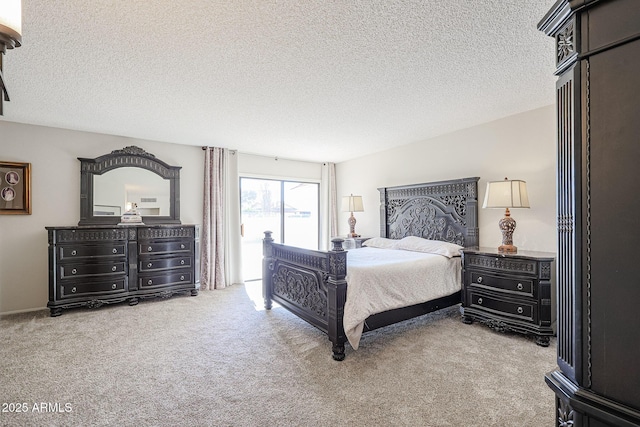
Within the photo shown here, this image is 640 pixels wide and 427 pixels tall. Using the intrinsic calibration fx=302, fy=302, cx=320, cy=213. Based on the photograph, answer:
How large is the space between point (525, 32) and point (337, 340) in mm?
2598

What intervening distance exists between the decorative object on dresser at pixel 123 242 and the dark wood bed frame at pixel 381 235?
1.45 metres

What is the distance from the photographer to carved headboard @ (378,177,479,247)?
3910 millimetres

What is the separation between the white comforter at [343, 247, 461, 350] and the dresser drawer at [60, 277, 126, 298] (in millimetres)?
3107

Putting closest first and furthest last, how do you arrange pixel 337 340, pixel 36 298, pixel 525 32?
pixel 525 32
pixel 337 340
pixel 36 298

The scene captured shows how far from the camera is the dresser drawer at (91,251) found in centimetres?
366

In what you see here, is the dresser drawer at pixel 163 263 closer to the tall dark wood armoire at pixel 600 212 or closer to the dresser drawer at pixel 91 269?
the dresser drawer at pixel 91 269

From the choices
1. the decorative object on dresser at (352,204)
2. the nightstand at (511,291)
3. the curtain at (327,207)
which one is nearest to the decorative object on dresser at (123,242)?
the decorative object on dresser at (352,204)

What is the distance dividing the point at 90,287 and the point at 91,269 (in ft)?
0.74

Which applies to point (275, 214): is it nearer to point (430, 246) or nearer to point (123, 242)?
point (123, 242)

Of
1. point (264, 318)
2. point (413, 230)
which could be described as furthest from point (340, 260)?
point (413, 230)

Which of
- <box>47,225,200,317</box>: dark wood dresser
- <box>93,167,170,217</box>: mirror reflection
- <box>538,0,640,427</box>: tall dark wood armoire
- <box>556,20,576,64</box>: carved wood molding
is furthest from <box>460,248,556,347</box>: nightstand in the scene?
<box>93,167,170,217</box>: mirror reflection

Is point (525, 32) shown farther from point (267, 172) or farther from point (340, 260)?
point (267, 172)

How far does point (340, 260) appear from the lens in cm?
262

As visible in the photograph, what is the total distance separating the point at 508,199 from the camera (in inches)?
124
